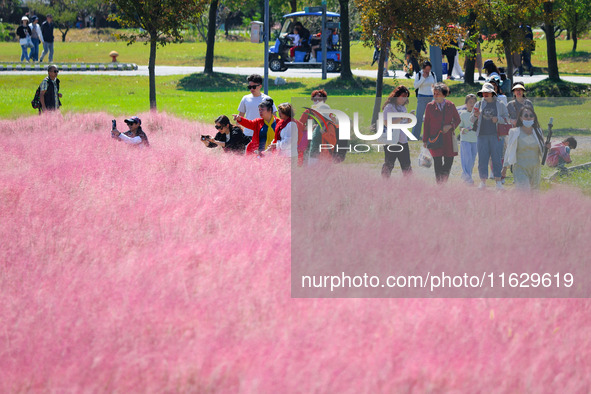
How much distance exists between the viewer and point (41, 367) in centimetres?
477

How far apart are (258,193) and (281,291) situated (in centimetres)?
299

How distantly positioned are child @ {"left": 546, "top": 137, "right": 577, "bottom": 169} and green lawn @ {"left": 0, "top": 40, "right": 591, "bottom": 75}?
24273 mm

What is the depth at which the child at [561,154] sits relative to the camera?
11844 millimetres

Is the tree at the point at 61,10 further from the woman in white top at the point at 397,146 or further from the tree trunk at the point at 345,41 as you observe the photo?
the woman in white top at the point at 397,146

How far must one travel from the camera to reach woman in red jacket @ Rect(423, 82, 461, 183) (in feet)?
35.1

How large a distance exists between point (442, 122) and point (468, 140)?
32.2 inches

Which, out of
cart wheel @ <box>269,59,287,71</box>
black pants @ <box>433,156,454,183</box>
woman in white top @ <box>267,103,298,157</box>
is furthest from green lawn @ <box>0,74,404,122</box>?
woman in white top @ <box>267,103,298,157</box>

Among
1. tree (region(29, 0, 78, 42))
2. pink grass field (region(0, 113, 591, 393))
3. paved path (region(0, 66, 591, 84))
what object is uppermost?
tree (region(29, 0, 78, 42))

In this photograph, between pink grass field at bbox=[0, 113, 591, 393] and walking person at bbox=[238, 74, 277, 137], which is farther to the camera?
walking person at bbox=[238, 74, 277, 137]

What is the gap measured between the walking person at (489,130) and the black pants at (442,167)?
0.43 meters

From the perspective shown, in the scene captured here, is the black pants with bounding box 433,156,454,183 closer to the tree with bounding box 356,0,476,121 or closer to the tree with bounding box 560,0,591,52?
the tree with bounding box 356,0,476,121

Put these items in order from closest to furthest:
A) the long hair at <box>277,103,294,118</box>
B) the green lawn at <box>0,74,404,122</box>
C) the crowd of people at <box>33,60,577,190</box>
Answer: the crowd of people at <box>33,60,577,190</box>, the long hair at <box>277,103,294,118</box>, the green lawn at <box>0,74,404,122</box>

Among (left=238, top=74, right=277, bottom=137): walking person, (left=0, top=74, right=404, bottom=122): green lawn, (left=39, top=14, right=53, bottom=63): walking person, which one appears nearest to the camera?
(left=238, top=74, right=277, bottom=137): walking person

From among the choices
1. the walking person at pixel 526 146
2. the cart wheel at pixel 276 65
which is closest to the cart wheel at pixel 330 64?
the cart wheel at pixel 276 65
